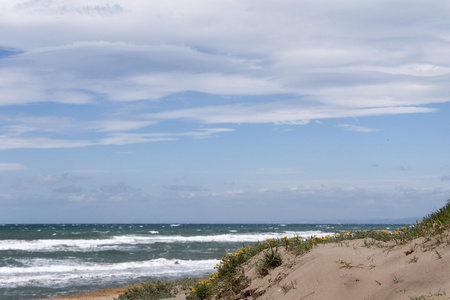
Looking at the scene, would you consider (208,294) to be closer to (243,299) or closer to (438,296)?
(243,299)

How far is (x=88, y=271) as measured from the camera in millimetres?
23312

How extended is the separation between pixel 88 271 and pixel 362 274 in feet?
66.9

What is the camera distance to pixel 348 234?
327 inches

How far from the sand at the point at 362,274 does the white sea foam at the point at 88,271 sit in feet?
50.0

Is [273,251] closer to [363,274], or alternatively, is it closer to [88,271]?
[363,274]

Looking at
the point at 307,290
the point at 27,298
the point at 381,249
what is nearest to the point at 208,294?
the point at 307,290

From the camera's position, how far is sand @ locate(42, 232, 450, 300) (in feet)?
16.1

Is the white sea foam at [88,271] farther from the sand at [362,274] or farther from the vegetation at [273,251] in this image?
the sand at [362,274]

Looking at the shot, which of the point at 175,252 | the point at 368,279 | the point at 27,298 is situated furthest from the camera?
the point at 175,252

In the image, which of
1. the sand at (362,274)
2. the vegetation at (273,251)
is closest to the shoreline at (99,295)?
the vegetation at (273,251)

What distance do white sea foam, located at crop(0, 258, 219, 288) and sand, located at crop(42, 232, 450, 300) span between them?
15.2 m

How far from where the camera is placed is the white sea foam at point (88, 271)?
20.5 m

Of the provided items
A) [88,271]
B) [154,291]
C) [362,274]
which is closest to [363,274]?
[362,274]

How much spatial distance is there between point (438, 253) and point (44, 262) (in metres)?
26.2
